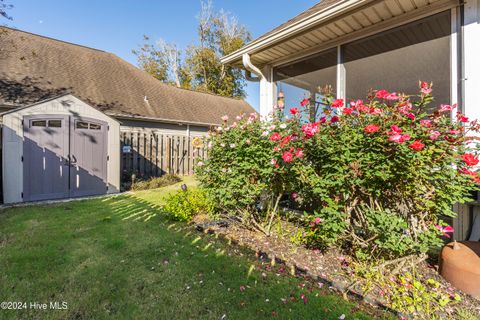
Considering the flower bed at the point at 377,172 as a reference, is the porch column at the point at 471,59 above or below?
above

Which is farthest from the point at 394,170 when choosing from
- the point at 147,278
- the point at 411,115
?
the point at 147,278

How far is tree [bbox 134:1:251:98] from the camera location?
2517cm

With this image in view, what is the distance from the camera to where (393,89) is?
5.39 m

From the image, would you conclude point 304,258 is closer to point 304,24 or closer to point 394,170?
point 394,170

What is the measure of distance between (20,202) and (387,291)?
26.1 ft

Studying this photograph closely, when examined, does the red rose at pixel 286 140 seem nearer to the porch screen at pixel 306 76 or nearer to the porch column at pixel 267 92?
the porch screen at pixel 306 76

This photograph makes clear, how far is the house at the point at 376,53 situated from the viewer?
10.3 feet

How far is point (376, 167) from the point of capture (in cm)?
254

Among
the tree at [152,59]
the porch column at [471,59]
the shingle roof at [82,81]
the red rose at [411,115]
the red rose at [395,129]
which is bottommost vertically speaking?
the red rose at [395,129]

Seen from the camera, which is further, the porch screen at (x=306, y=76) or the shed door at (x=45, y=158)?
the shed door at (x=45, y=158)

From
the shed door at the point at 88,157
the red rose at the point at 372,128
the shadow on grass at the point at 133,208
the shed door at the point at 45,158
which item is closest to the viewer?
the red rose at the point at 372,128

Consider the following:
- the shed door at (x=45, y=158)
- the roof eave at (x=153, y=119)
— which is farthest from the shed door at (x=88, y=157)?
the roof eave at (x=153, y=119)

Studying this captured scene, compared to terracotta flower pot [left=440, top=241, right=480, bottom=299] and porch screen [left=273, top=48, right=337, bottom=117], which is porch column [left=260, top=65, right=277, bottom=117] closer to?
porch screen [left=273, top=48, right=337, bottom=117]

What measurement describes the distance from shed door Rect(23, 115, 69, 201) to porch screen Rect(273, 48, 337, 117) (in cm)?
599
